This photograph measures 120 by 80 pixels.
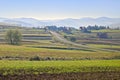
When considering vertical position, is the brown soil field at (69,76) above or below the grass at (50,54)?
above

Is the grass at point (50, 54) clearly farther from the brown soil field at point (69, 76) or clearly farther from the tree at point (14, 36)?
the tree at point (14, 36)

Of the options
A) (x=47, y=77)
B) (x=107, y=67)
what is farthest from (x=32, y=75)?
(x=107, y=67)

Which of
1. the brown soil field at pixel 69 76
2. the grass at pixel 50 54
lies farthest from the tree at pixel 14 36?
the brown soil field at pixel 69 76

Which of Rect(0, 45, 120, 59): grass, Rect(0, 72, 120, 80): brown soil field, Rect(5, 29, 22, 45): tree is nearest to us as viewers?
Rect(0, 72, 120, 80): brown soil field

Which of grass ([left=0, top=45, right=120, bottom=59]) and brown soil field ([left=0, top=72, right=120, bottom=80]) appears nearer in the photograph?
brown soil field ([left=0, top=72, right=120, bottom=80])

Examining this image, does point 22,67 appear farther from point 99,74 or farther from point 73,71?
point 99,74

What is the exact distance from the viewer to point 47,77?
120 ft

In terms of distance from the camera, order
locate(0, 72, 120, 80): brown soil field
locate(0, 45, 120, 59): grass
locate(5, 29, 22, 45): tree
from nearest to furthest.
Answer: locate(0, 72, 120, 80): brown soil field → locate(0, 45, 120, 59): grass → locate(5, 29, 22, 45): tree

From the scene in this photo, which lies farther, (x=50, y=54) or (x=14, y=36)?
(x=14, y=36)

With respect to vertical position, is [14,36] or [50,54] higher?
[14,36]

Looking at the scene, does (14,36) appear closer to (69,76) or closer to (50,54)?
(50,54)

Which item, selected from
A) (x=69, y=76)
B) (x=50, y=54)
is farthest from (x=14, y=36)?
(x=69, y=76)

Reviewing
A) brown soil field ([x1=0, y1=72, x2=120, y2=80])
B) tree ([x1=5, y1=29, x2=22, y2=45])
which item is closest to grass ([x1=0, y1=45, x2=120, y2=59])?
brown soil field ([x1=0, y1=72, x2=120, y2=80])

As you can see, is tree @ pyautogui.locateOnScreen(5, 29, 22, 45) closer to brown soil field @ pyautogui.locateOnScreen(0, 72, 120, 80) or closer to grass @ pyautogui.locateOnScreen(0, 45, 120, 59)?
grass @ pyautogui.locateOnScreen(0, 45, 120, 59)
